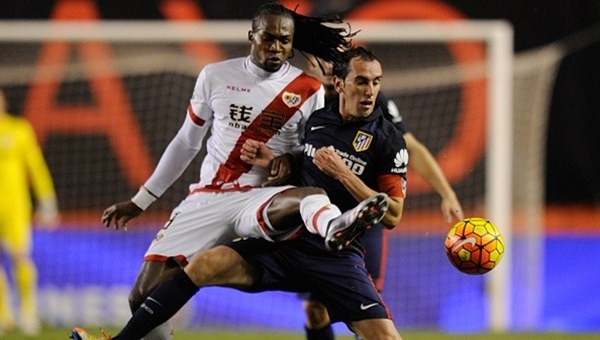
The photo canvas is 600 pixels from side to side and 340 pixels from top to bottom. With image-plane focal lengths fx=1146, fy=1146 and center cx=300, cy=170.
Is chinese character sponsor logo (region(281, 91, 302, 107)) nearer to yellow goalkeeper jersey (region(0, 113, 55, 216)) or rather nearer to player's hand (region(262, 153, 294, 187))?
player's hand (region(262, 153, 294, 187))

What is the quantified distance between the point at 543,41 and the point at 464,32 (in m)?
2.93

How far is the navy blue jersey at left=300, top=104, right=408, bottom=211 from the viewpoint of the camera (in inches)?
206

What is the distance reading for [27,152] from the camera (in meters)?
10.7

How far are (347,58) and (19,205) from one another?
608cm

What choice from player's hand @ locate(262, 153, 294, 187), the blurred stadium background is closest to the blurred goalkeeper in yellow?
the blurred stadium background

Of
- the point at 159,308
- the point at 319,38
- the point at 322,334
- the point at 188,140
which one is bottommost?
the point at 322,334

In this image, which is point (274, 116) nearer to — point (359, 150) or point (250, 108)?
point (250, 108)

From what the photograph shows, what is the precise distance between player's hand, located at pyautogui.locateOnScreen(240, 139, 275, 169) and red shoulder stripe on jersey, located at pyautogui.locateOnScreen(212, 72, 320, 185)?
0.09 meters

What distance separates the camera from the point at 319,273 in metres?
5.24

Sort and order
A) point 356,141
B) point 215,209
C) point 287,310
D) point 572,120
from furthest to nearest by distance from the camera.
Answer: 1. point 572,120
2. point 287,310
3. point 215,209
4. point 356,141

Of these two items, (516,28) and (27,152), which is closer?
(27,152)

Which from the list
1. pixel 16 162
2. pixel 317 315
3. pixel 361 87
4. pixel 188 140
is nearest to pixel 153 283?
pixel 188 140

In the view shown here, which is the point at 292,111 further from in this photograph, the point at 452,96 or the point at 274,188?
the point at 452,96

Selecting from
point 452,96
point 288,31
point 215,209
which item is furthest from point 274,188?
point 452,96
